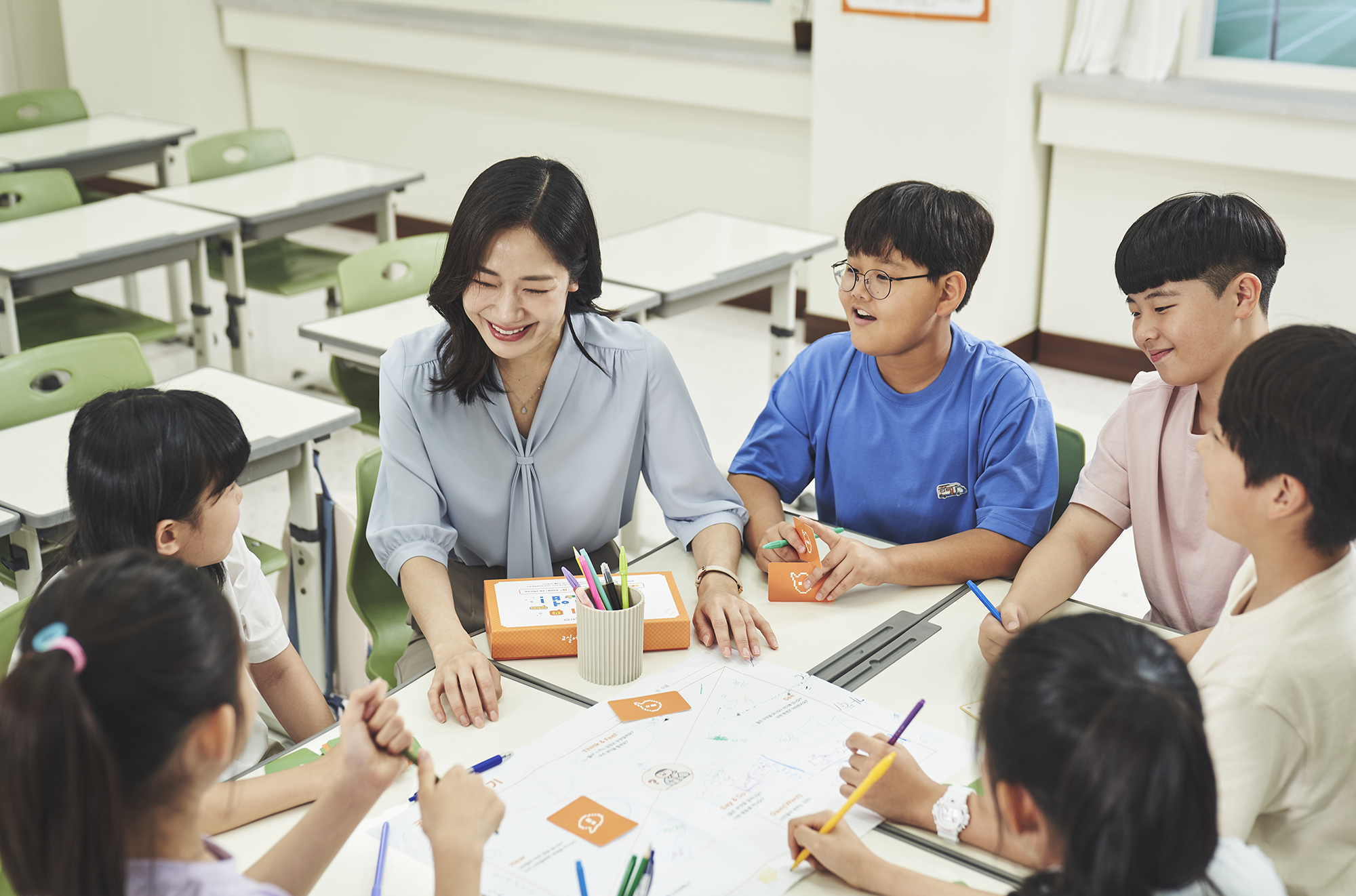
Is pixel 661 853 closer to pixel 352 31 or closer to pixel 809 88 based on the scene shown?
pixel 809 88

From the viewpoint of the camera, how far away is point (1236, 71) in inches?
161

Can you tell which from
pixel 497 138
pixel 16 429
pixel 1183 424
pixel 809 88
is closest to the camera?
pixel 1183 424

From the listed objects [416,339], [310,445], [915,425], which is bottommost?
[310,445]

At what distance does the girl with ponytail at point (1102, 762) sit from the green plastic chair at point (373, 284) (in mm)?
2396

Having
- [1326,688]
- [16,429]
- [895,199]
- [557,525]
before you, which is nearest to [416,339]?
[557,525]

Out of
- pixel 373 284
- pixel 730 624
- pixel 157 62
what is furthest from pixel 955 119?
pixel 157 62

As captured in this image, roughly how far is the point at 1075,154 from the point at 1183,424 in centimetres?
278

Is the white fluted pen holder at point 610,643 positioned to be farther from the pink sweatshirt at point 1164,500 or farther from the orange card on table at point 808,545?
the pink sweatshirt at point 1164,500

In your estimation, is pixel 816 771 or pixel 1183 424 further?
pixel 1183 424

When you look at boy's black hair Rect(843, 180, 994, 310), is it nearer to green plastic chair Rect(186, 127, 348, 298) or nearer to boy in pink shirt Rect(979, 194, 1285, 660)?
boy in pink shirt Rect(979, 194, 1285, 660)

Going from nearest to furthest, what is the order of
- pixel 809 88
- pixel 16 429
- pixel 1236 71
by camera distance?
1. pixel 16 429
2. pixel 1236 71
3. pixel 809 88

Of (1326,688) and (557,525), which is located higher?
(1326,688)

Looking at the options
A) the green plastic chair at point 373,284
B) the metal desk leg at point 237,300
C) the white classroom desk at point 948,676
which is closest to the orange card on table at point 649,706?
the white classroom desk at point 948,676

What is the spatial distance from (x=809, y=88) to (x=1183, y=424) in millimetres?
3248
